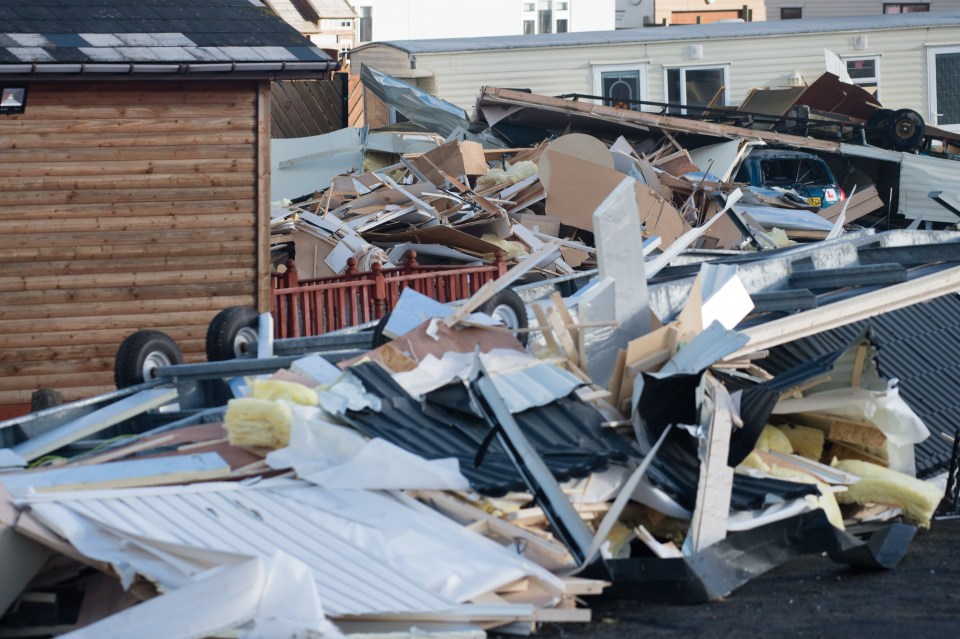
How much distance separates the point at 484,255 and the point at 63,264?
5415 mm

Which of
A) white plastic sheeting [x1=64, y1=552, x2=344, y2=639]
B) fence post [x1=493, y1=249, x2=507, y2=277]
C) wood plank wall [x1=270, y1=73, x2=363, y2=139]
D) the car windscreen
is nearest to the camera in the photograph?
white plastic sheeting [x1=64, y1=552, x2=344, y2=639]

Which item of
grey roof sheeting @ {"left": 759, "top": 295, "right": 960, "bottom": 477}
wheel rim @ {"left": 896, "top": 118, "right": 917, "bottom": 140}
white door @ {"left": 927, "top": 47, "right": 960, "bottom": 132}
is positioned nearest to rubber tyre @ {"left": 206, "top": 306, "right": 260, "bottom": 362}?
grey roof sheeting @ {"left": 759, "top": 295, "right": 960, "bottom": 477}

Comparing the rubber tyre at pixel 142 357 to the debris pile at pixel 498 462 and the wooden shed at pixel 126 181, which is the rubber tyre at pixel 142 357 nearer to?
the debris pile at pixel 498 462

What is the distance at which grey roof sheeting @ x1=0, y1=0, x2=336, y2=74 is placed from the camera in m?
11.0

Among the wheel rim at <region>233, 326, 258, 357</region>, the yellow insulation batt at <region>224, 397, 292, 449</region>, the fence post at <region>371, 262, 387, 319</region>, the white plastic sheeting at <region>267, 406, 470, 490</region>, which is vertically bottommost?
the white plastic sheeting at <region>267, 406, 470, 490</region>

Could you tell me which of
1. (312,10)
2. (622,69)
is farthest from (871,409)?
(312,10)

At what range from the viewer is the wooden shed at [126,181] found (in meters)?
11.2

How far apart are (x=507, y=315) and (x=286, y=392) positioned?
8.87 ft

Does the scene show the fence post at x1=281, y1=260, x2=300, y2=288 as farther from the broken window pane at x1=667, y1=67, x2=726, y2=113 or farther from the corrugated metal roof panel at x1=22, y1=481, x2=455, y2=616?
the broken window pane at x1=667, y1=67, x2=726, y2=113

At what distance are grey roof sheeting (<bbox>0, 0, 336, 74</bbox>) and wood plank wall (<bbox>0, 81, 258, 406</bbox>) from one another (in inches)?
13.9

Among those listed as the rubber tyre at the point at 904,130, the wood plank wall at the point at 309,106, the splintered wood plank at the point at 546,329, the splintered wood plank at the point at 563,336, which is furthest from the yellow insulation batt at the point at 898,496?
the wood plank wall at the point at 309,106

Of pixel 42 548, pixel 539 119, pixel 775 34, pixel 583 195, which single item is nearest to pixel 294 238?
pixel 583 195

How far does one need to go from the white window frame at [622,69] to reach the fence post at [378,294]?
14718 millimetres

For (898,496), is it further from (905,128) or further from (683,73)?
(683,73)
